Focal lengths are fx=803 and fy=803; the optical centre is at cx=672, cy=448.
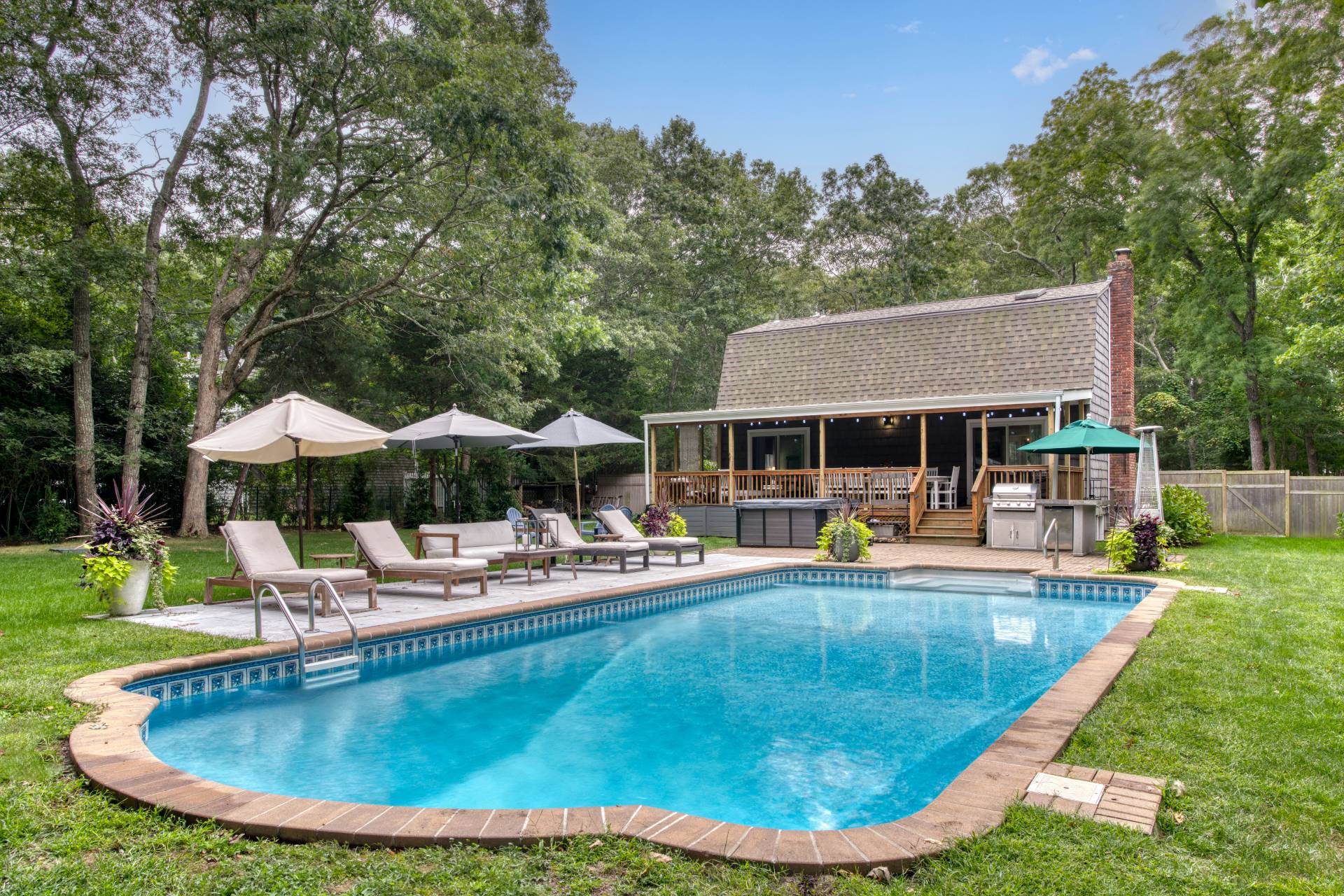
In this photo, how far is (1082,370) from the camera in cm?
1638

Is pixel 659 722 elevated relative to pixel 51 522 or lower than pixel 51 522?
lower

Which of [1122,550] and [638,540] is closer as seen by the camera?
[1122,550]

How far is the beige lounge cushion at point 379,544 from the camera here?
912 cm

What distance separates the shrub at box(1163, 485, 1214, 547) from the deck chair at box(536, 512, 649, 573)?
32.3ft

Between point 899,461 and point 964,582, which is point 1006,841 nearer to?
point 964,582

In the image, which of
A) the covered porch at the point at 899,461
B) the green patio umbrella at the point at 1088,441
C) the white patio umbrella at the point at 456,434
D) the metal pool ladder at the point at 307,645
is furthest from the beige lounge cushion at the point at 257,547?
the green patio umbrella at the point at 1088,441

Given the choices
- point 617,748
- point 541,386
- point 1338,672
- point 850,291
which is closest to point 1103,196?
point 850,291

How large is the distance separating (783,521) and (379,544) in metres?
8.36

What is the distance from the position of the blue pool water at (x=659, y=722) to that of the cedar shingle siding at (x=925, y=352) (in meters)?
10.2

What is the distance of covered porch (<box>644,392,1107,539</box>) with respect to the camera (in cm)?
1568

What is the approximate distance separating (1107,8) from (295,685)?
89.9ft

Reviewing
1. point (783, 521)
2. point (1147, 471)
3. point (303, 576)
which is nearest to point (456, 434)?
point (303, 576)

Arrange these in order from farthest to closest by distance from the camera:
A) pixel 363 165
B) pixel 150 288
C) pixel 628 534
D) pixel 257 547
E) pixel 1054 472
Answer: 1. pixel 150 288
2. pixel 363 165
3. pixel 1054 472
4. pixel 628 534
5. pixel 257 547

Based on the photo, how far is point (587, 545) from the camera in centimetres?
1128
